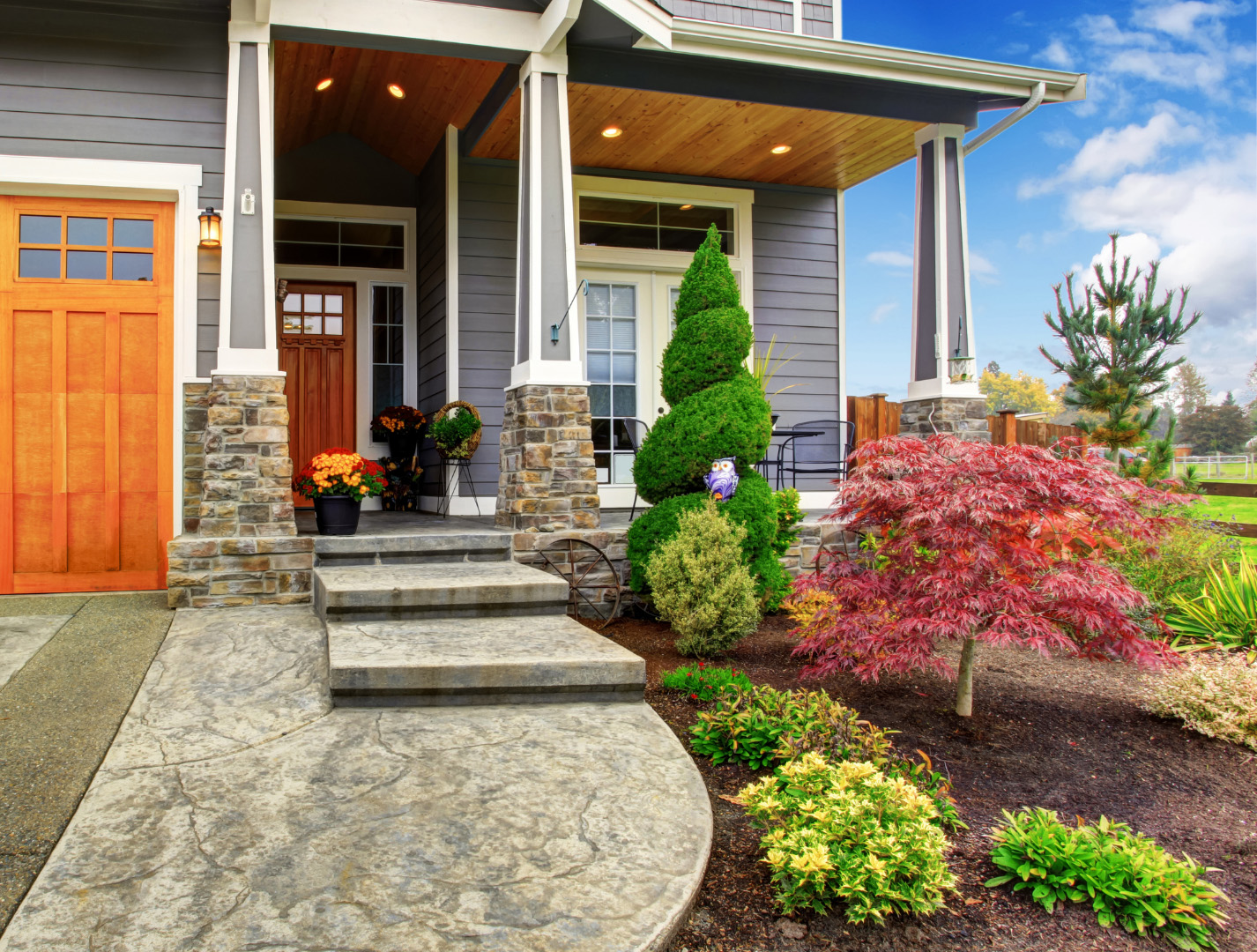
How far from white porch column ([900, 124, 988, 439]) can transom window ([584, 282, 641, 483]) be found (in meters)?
2.41

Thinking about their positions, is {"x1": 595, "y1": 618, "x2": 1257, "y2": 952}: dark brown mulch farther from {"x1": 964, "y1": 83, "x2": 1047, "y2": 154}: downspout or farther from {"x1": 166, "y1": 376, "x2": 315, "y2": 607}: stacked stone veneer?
{"x1": 964, "y1": 83, "x2": 1047, "y2": 154}: downspout

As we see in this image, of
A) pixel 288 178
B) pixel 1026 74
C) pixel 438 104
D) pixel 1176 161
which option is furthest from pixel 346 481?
pixel 1176 161

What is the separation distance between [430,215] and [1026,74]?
4.91 metres

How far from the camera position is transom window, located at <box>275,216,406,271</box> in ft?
24.5

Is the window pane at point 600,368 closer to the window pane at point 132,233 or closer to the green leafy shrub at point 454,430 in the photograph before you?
the green leafy shrub at point 454,430

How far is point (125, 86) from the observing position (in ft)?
16.6

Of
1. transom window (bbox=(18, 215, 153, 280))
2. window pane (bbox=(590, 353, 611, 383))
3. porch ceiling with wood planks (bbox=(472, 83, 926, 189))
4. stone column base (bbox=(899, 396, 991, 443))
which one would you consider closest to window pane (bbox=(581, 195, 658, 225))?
porch ceiling with wood planks (bbox=(472, 83, 926, 189))

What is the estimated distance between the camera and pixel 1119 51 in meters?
61.4

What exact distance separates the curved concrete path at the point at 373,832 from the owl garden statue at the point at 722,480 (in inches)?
71.3

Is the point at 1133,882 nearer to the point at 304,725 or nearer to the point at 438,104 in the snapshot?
the point at 304,725

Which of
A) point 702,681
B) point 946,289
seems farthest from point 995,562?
point 946,289

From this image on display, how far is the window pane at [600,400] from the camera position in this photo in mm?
7270

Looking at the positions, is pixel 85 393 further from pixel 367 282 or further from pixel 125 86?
pixel 367 282

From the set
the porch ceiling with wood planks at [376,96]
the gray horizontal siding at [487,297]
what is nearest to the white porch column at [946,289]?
the gray horizontal siding at [487,297]
